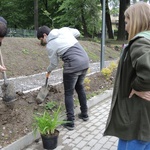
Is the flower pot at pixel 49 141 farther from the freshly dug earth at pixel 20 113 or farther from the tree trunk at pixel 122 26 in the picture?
the tree trunk at pixel 122 26

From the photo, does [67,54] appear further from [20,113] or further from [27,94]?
[27,94]

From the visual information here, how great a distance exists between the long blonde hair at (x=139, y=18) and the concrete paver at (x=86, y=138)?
2086 mm

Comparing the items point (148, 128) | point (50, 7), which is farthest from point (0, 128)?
point (50, 7)

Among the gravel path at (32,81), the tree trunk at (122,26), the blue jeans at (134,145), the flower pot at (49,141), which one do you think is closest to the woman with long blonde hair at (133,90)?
the blue jeans at (134,145)

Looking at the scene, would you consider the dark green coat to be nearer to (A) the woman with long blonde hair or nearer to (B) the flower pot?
(A) the woman with long blonde hair

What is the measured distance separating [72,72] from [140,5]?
1.96m

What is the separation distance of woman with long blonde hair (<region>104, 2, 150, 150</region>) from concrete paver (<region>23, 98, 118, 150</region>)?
1.51 m

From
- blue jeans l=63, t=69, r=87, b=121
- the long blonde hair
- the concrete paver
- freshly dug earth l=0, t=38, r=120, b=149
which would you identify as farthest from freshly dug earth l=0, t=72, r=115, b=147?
the long blonde hair

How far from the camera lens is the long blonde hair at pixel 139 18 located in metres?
1.96

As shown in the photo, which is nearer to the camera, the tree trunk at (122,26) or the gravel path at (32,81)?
the gravel path at (32,81)

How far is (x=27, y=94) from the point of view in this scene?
4.90 metres

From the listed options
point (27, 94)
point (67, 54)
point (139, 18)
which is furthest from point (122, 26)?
point (139, 18)

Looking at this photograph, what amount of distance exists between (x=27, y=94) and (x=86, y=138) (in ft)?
5.34

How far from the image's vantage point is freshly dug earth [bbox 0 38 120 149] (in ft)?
12.3
